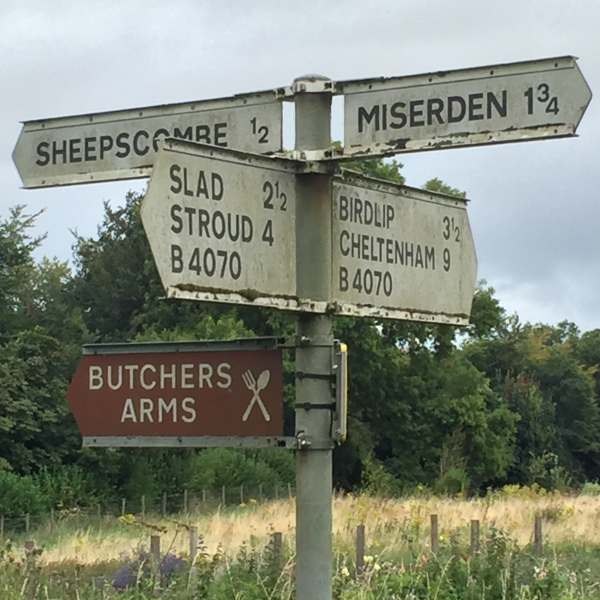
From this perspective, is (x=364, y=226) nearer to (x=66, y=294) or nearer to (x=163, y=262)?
(x=163, y=262)

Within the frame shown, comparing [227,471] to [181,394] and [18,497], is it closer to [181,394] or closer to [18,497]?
[18,497]

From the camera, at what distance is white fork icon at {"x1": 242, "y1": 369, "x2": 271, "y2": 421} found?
4547 millimetres

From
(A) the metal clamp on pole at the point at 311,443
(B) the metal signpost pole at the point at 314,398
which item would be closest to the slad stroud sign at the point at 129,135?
(B) the metal signpost pole at the point at 314,398

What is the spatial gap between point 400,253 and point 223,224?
3.10 feet

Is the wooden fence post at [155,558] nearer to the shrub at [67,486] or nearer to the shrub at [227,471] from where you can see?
the shrub at [67,486]

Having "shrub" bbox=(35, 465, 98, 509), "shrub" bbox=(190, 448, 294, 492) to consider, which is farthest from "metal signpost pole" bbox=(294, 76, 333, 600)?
"shrub" bbox=(190, 448, 294, 492)

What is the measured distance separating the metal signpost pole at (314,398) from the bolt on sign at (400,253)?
0.09 meters

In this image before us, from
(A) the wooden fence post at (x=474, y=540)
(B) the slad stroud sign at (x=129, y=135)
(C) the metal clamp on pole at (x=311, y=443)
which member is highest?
(B) the slad stroud sign at (x=129, y=135)

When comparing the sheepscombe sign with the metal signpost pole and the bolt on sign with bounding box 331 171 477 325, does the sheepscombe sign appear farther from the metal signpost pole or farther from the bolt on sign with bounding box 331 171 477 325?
the bolt on sign with bounding box 331 171 477 325

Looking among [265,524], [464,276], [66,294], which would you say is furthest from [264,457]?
[464,276]

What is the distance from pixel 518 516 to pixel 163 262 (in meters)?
20.5

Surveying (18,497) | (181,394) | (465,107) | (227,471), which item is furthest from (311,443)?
(227,471)

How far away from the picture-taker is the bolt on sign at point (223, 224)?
155 inches

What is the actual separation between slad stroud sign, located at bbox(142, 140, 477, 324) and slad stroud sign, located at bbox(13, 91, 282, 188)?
1.08ft
